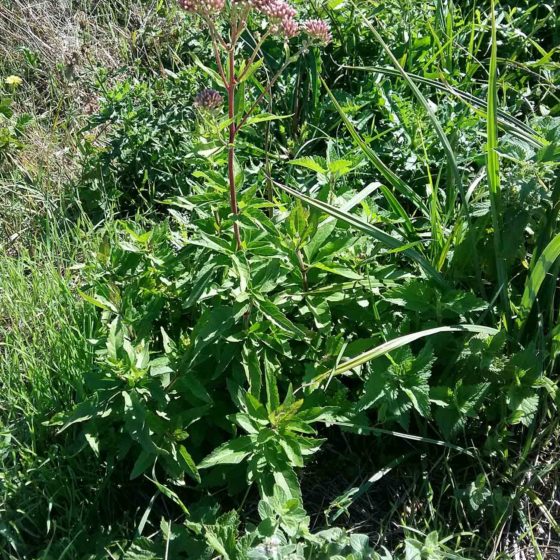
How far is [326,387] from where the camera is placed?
2.14 m

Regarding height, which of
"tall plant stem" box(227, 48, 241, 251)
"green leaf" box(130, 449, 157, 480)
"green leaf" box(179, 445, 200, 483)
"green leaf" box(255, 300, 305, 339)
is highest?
"tall plant stem" box(227, 48, 241, 251)

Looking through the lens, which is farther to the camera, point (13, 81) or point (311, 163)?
point (13, 81)

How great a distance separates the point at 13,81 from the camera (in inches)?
151

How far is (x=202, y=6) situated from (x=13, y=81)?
227cm

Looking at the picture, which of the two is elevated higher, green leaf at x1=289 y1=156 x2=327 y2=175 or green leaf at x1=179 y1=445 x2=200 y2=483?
green leaf at x1=289 y1=156 x2=327 y2=175

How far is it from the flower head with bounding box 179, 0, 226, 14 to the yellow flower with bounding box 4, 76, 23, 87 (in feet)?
7.31

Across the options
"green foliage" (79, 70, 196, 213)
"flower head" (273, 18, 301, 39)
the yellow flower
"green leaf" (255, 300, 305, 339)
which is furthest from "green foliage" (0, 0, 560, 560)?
the yellow flower

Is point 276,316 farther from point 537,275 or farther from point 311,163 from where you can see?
point 537,275

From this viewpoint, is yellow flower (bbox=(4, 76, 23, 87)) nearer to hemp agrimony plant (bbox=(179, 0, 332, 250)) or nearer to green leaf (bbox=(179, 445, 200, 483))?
hemp agrimony plant (bbox=(179, 0, 332, 250))

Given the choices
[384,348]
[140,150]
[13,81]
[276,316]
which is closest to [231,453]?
[276,316]

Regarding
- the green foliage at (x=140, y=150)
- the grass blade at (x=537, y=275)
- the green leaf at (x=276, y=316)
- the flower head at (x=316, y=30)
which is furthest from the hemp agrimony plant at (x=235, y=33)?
the green foliage at (x=140, y=150)

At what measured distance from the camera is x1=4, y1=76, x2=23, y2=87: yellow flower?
383cm

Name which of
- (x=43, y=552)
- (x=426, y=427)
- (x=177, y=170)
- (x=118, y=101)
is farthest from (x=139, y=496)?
(x=118, y=101)

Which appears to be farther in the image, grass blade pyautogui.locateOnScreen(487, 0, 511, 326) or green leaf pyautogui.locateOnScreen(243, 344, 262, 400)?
grass blade pyautogui.locateOnScreen(487, 0, 511, 326)
